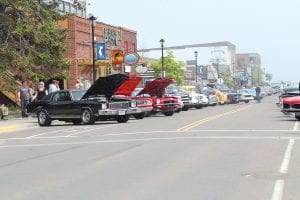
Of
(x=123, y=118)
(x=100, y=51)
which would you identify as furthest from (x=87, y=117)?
(x=100, y=51)

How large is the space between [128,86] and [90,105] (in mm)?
3290

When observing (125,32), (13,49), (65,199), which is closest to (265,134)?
(65,199)

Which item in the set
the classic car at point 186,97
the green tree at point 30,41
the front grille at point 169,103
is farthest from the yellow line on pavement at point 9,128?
the classic car at point 186,97

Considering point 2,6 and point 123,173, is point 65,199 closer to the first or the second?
point 123,173

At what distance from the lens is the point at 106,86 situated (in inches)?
1024

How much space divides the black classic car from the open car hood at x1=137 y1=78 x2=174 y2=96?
4.20 metres

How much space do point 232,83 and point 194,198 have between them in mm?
131651

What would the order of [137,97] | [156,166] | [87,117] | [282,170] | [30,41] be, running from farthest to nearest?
[30,41] → [137,97] → [87,117] → [156,166] → [282,170]

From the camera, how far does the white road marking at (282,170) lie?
8597 mm

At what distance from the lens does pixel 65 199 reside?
8656 mm

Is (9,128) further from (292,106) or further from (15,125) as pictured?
(292,106)

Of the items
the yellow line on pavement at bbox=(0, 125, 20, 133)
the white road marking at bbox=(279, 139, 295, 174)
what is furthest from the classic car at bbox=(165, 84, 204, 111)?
the white road marking at bbox=(279, 139, 295, 174)

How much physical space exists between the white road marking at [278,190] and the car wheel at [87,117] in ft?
53.9

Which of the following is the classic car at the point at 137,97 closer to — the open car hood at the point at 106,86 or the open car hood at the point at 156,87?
the open car hood at the point at 106,86
